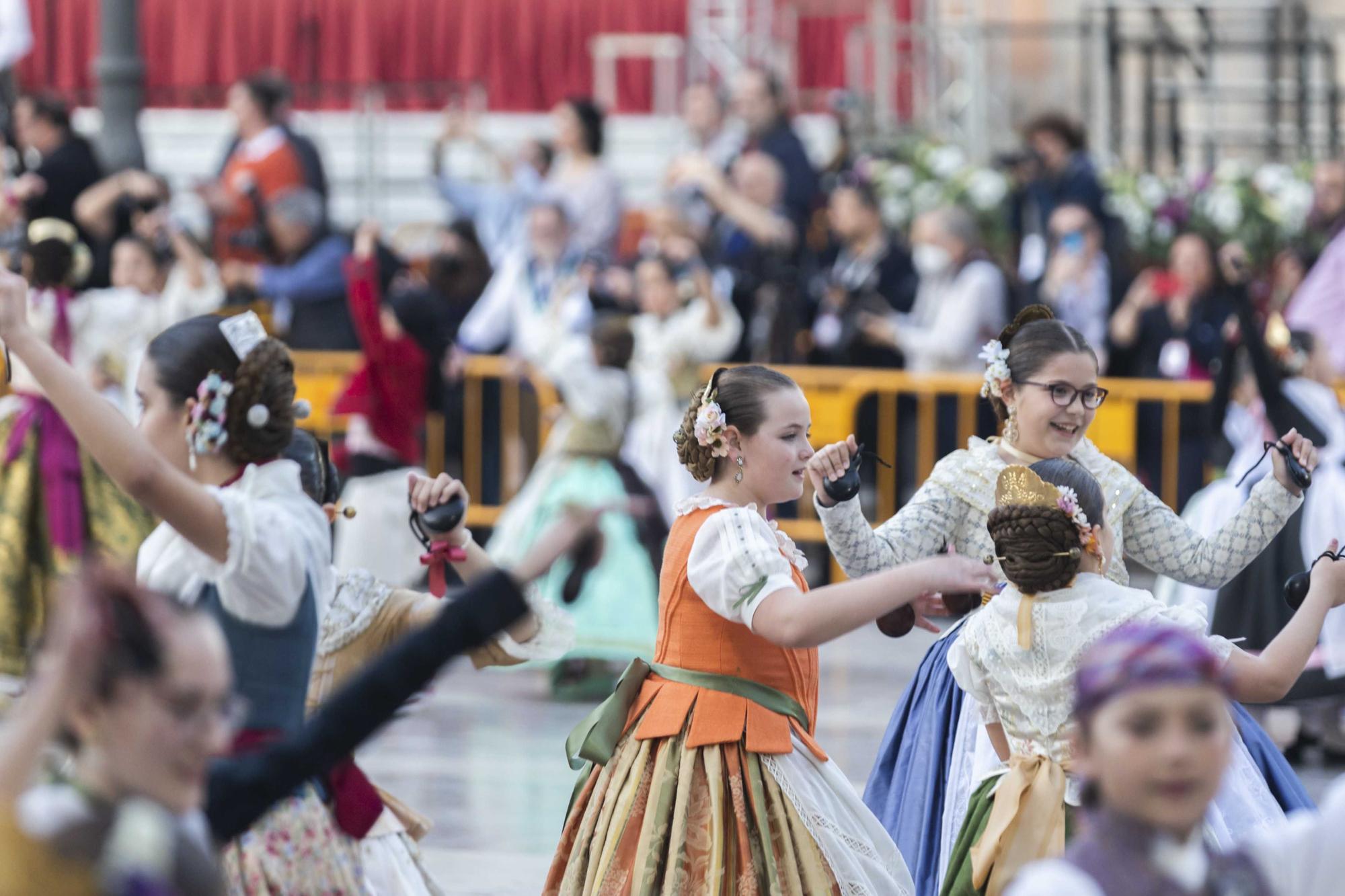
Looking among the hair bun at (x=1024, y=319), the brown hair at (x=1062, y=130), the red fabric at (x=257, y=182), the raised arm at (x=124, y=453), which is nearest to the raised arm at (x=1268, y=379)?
the hair bun at (x=1024, y=319)

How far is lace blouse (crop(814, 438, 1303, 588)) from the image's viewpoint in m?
4.41

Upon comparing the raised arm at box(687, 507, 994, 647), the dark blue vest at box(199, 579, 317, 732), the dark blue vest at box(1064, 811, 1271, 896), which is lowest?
the dark blue vest at box(1064, 811, 1271, 896)

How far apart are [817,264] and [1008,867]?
717 cm

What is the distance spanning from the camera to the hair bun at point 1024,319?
474 centimetres

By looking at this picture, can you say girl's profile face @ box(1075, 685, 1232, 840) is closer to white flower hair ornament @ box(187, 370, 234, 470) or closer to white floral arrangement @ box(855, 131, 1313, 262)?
white flower hair ornament @ box(187, 370, 234, 470)

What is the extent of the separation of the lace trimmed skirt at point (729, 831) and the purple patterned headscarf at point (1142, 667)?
1.35 metres

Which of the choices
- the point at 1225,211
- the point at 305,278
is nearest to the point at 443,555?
the point at 305,278

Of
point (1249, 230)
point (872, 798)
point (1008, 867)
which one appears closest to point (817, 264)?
point (1249, 230)

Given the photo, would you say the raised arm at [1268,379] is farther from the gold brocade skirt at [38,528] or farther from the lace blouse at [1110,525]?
the gold brocade skirt at [38,528]

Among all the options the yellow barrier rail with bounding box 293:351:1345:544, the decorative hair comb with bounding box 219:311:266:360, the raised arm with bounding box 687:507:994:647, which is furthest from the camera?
the yellow barrier rail with bounding box 293:351:1345:544

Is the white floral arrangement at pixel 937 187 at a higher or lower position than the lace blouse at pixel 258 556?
higher

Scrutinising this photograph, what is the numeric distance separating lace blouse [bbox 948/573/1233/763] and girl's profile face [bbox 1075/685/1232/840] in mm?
1191

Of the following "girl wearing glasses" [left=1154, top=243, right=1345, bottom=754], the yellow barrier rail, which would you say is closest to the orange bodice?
"girl wearing glasses" [left=1154, top=243, right=1345, bottom=754]

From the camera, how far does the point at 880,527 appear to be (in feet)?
14.7
